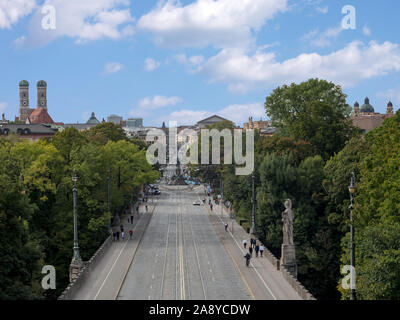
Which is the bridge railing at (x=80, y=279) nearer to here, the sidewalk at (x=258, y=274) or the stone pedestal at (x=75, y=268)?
the stone pedestal at (x=75, y=268)

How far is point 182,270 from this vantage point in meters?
48.2

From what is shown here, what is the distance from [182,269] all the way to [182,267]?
0.84 metres

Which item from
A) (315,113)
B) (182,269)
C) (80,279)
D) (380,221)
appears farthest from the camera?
(315,113)

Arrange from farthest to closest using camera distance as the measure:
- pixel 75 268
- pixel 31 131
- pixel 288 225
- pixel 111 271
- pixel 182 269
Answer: pixel 31 131 < pixel 288 225 < pixel 75 268 < pixel 182 269 < pixel 111 271

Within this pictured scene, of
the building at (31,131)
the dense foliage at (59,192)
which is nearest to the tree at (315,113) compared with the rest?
the dense foliage at (59,192)

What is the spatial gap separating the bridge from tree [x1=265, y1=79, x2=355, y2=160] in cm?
1387

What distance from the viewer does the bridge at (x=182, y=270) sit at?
40250 millimetres

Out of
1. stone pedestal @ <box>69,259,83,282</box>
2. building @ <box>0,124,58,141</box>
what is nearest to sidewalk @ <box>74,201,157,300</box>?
stone pedestal @ <box>69,259,83,282</box>

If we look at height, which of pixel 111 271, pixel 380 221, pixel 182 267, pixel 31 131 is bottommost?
pixel 182 267

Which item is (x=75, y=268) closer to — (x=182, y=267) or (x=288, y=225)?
(x=182, y=267)

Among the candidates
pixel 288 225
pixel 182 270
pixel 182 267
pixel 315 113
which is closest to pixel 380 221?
pixel 288 225

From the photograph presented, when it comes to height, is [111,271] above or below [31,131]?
below

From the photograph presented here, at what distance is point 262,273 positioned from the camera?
46875 mm
